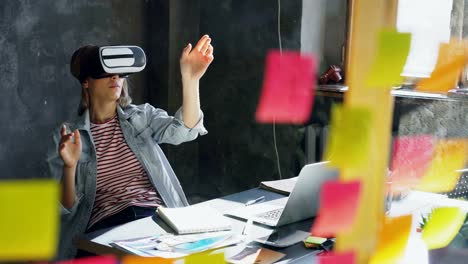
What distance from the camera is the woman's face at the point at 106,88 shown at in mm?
2252

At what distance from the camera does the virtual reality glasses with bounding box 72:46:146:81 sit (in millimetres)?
2012

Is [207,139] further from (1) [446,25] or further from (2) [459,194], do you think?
(2) [459,194]

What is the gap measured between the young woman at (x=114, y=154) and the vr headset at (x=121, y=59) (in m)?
A: 0.11

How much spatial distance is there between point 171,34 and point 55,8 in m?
0.73

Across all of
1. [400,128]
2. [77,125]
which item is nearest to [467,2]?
[400,128]

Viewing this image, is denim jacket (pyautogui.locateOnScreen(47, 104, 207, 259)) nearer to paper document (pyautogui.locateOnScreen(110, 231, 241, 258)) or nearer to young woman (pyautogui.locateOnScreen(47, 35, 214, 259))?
young woman (pyautogui.locateOnScreen(47, 35, 214, 259))

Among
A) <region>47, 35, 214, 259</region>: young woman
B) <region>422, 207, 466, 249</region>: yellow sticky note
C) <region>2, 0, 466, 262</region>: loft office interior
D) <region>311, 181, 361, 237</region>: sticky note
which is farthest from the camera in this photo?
<region>2, 0, 466, 262</region>: loft office interior

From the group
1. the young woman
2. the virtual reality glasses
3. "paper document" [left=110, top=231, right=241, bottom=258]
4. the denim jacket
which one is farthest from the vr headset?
"paper document" [left=110, top=231, right=241, bottom=258]

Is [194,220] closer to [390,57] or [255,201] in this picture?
[255,201]

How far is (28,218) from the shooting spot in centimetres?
38

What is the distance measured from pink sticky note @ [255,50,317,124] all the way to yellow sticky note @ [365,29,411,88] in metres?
0.06

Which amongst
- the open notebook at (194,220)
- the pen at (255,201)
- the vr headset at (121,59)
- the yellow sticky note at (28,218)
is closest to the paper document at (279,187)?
the pen at (255,201)

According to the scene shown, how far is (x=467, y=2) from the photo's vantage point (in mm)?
3023

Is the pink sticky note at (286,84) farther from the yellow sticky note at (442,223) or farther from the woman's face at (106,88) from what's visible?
the woman's face at (106,88)
